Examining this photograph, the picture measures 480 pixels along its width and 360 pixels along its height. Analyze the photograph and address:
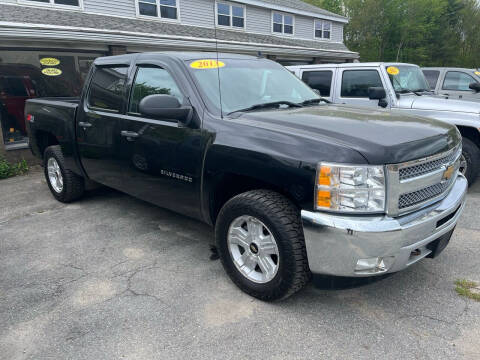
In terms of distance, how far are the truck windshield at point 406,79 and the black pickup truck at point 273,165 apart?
299 cm

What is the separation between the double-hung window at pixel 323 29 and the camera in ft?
70.5

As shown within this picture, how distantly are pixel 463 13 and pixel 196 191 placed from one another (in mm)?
45025

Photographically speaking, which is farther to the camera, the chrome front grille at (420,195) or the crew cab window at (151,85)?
the crew cab window at (151,85)

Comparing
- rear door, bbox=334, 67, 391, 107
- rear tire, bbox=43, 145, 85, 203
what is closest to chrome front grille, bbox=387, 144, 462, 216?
rear door, bbox=334, 67, 391, 107

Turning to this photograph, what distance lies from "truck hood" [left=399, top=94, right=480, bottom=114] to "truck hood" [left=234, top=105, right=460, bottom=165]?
2650 millimetres

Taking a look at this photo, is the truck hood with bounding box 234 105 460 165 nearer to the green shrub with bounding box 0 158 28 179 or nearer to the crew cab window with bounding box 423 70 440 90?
the green shrub with bounding box 0 158 28 179

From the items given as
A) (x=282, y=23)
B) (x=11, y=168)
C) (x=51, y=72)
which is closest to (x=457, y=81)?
(x=51, y=72)

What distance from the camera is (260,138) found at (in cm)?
272

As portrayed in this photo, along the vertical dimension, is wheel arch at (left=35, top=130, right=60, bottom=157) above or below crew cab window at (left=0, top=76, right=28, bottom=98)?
below

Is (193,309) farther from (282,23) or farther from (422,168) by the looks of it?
(282,23)

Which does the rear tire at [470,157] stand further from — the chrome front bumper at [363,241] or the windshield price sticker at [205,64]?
the windshield price sticker at [205,64]

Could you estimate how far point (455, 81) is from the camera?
29.1 feet

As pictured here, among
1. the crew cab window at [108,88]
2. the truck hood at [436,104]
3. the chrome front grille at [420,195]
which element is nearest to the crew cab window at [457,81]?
the truck hood at [436,104]

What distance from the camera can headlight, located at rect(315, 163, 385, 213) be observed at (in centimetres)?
232
